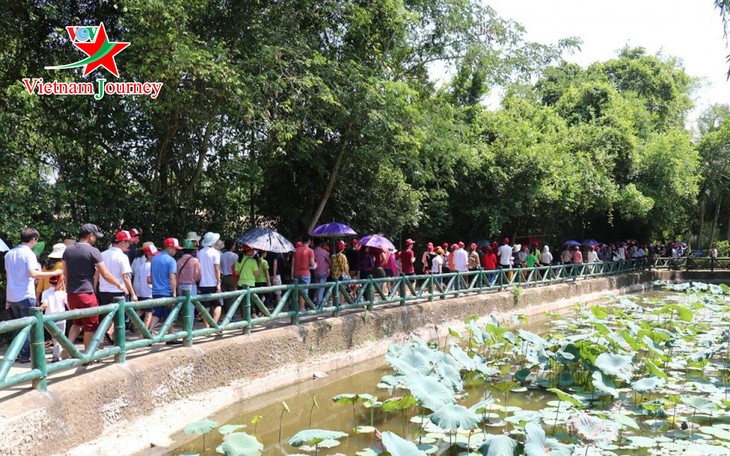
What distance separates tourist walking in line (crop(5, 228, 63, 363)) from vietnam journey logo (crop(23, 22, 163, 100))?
12.2 feet

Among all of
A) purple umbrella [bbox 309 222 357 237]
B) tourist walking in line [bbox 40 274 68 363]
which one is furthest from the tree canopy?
tourist walking in line [bbox 40 274 68 363]

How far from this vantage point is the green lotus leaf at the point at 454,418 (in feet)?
18.4

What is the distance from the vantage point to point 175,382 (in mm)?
7051

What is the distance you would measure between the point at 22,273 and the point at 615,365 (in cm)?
763

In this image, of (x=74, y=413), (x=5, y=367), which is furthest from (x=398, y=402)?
(x=5, y=367)

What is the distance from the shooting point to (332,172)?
14.1 meters

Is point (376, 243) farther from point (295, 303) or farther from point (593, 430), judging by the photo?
point (593, 430)

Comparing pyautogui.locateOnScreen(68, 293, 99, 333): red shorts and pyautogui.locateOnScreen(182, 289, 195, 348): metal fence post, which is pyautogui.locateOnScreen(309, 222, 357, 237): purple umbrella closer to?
pyautogui.locateOnScreen(182, 289, 195, 348): metal fence post

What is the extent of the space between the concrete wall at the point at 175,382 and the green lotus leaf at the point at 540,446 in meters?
3.85

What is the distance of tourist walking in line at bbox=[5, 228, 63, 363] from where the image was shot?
671cm

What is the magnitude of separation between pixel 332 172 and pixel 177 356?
25.1 feet

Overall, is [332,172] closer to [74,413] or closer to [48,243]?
[48,243]

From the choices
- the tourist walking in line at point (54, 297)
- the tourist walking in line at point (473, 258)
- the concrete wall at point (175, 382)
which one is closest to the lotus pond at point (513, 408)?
the concrete wall at point (175, 382)

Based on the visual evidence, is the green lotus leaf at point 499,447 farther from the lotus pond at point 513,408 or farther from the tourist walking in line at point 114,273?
the tourist walking in line at point 114,273
